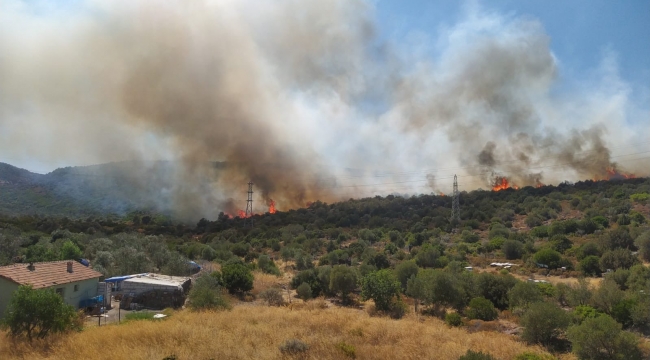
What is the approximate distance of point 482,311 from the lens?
70.9 ft

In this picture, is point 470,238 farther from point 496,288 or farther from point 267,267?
point 496,288

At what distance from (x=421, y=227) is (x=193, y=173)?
174 feet

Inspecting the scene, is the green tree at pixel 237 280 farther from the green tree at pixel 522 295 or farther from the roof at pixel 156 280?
the green tree at pixel 522 295

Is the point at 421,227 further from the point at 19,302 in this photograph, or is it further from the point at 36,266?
the point at 19,302

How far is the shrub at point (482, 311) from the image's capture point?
2152cm

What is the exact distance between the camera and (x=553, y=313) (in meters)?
16.7

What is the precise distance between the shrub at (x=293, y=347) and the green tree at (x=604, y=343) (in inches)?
366

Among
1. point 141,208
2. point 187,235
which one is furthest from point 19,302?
point 141,208

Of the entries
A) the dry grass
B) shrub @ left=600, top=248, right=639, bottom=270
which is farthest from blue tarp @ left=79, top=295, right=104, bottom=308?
shrub @ left=600, top=248, right=639, bottom=270

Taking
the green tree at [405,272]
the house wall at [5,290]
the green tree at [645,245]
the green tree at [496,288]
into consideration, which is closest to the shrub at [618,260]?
the green tree at [645,245]

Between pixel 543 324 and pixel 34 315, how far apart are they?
62.4 ft

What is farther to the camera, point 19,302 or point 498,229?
point 498,229

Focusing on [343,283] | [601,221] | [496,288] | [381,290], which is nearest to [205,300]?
[381,290]

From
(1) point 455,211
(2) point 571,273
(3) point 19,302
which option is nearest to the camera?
(3) point 19,302
